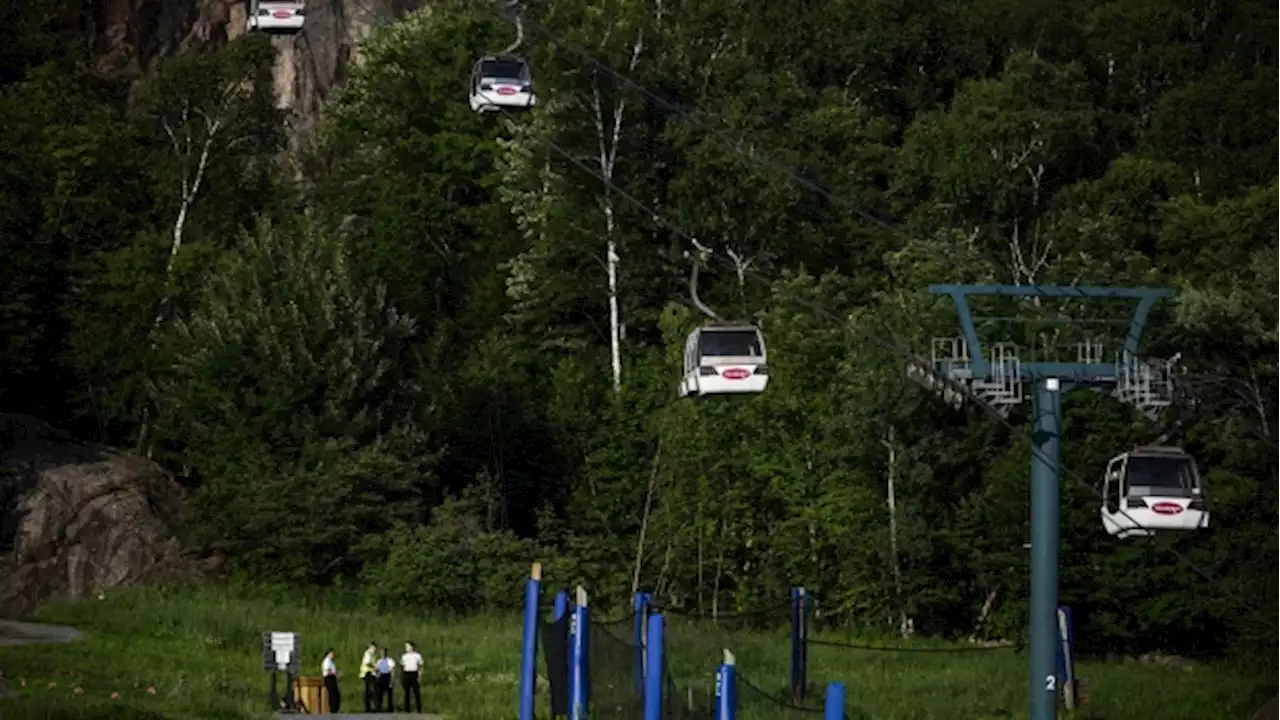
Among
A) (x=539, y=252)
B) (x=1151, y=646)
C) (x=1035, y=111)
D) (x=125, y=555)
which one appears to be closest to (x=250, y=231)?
(x=539, y=252)

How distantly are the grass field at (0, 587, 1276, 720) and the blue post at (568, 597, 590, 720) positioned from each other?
5563mm

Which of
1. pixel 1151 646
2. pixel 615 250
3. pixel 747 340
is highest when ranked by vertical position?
pixel 615 250

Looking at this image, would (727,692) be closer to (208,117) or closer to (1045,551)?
(1045,551)

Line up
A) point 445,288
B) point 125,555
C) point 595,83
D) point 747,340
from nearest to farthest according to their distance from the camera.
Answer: point 747,340
point 125,555
point 595,83
point 445,288

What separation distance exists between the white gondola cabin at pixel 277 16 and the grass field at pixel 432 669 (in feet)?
40.5

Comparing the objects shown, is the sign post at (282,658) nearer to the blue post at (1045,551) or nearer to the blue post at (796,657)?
the blue post at (796,657)

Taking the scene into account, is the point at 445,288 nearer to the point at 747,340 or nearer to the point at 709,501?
the point at 709,501

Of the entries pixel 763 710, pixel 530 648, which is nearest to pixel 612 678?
A: pixel 530 648

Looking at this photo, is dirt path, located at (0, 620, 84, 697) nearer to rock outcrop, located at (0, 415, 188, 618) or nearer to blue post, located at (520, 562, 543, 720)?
rock outcrop, located at (0, 415, 188, 618)

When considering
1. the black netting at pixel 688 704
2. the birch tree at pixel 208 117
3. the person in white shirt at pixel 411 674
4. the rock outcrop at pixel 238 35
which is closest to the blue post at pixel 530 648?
the black netting at pixel 688 704

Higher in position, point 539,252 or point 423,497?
point 539,252

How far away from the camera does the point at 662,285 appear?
3597 inches

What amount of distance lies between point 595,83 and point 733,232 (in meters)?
6.41

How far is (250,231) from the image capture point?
97375 millimetres
